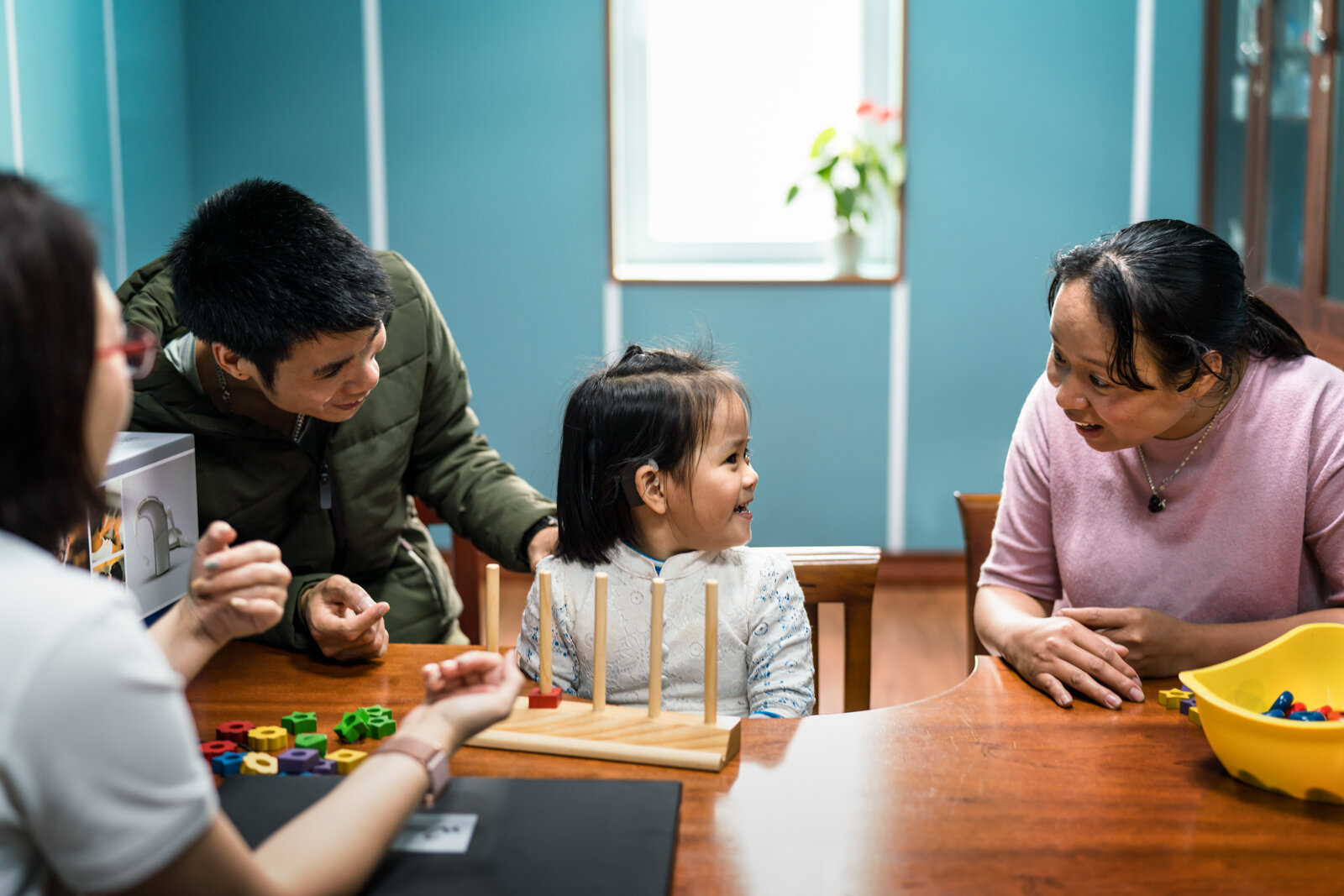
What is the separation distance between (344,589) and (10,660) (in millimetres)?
828

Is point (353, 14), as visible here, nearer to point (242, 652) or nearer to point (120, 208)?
point (120, 208)

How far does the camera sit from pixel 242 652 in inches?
55.3

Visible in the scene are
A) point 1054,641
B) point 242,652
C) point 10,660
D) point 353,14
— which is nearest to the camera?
point 10,660

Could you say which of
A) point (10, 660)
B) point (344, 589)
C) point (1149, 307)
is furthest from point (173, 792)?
point (1149, 307)

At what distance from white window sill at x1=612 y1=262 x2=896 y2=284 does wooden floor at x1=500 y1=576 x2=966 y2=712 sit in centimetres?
104

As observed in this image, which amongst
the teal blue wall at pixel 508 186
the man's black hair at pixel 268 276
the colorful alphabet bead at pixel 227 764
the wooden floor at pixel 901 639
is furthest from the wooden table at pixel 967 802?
the teal blue wall at pixel 508 186

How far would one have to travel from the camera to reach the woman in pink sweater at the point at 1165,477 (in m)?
1.32

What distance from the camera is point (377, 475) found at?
1.74m

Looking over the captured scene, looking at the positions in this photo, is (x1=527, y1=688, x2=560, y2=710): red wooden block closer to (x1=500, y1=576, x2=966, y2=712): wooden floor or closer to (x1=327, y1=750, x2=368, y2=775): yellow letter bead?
(x1=327, y1=750, x2=368, y2=775): yellow letter bead

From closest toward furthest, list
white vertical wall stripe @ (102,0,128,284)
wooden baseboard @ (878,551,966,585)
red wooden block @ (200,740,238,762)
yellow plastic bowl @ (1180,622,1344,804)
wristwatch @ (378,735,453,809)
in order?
1. wristwatch @ (378,735,453,809)
2. yellow plastic bowl @ (1180,622,1344,804)
3. red wooden block @ (200,740,238,762)
4. white vertical wall stripe @ (102,0,128,284)
5. wooden baseboard @ (878,551,966,585)

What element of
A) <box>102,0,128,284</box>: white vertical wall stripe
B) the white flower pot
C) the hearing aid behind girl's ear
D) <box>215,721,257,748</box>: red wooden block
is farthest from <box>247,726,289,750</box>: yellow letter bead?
the white flower pot

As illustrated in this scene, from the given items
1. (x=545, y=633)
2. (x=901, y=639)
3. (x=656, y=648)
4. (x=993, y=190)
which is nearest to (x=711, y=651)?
(x=656, y=648)

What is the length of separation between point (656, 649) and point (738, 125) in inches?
122

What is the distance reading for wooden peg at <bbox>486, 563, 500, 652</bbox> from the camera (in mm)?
1079
